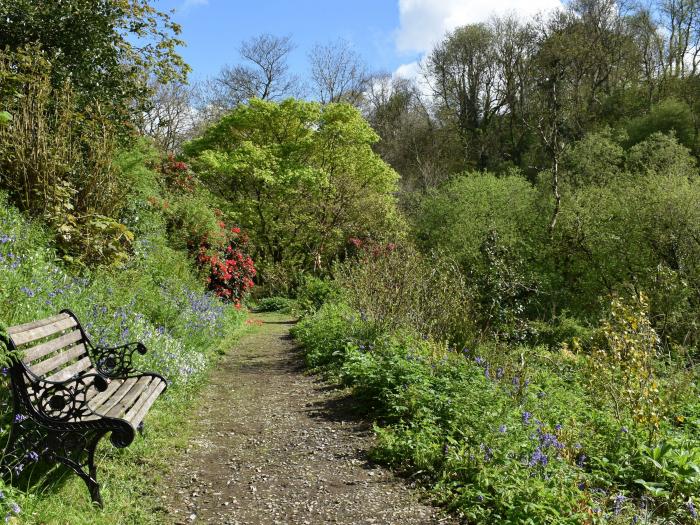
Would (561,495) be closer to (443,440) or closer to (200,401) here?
(443,440)

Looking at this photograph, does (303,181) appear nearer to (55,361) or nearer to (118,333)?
(118,333)

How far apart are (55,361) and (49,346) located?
117mm

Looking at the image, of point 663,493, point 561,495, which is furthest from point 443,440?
point 663,493

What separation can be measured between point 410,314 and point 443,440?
13.1ft

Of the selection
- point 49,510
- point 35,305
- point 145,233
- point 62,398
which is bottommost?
point 49,510

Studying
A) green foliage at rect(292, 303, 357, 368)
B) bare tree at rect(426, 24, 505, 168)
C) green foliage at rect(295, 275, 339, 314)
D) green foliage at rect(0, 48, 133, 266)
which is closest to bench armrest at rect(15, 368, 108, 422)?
green foliage at rect(0, 48, 133, 266)

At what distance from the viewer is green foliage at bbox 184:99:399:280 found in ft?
76.4

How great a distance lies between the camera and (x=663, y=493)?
370cm

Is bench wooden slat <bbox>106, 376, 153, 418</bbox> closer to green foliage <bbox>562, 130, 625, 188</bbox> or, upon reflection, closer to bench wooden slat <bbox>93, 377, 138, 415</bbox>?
bench wooden slat <bbox>93, 377, 138, 415</bbox>

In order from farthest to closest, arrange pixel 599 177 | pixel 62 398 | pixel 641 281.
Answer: pixel 599 177
pixel 641 281
pixel 62 398

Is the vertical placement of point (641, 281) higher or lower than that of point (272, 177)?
lower

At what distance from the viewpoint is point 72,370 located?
420 cm

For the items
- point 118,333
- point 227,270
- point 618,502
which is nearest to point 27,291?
point 118,333

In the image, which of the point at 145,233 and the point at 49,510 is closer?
the point at 49,510
